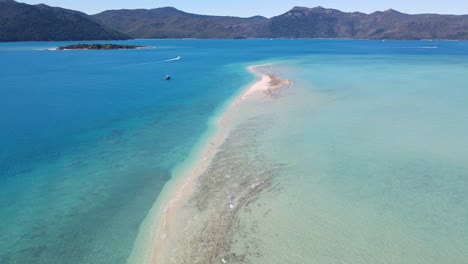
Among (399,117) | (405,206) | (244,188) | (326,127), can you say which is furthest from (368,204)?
(399,117)

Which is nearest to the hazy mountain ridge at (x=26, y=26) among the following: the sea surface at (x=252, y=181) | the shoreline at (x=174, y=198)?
the sea surface at (x=252, y=181)

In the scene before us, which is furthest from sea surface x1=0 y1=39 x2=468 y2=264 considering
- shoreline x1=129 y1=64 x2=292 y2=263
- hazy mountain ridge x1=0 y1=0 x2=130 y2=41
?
hazy mountain ridge x1=0 y1=0 x2=130 y2=41

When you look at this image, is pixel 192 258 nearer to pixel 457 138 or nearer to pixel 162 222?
pixel 162 222

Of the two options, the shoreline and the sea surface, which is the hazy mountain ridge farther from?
the shoreline

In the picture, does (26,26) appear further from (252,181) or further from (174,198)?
(252,181)

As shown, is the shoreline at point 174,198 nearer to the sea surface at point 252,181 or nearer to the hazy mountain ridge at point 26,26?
the sea surface at point 252,181

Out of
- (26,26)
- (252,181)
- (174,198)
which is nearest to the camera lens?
(174,198)

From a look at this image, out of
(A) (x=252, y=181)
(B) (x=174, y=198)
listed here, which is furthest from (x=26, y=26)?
(A) (x=252, y=181)

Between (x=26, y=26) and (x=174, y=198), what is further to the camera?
(x=26, y=26)

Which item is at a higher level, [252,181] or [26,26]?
[26,26]

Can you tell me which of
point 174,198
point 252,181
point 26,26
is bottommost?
point 174,198

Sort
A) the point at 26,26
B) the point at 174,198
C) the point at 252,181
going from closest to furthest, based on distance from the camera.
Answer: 1. the point at 174,198
2. the point at 252,181
3. the point at 26,26
